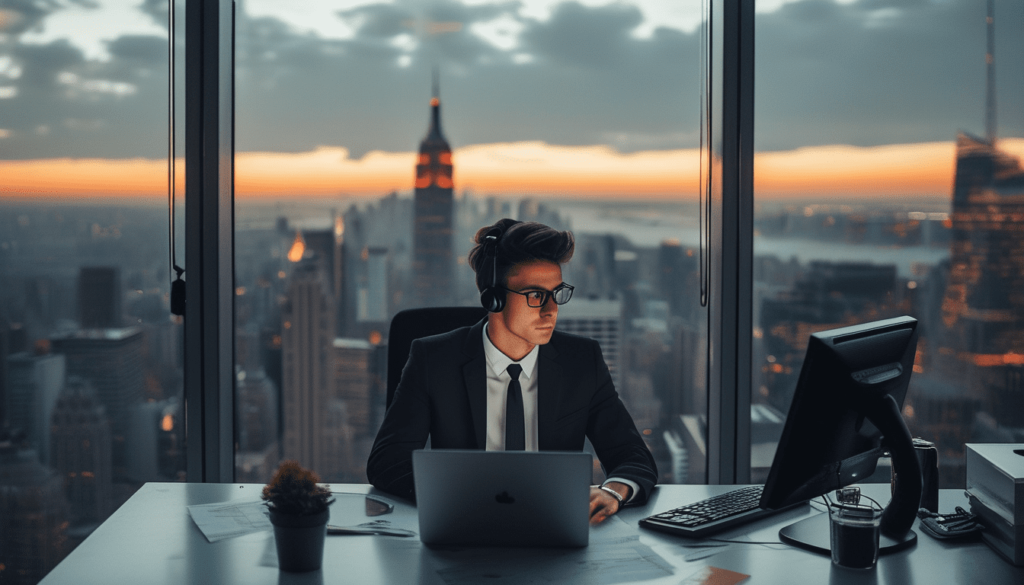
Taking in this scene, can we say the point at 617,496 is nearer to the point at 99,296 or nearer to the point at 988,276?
the point at 988,276

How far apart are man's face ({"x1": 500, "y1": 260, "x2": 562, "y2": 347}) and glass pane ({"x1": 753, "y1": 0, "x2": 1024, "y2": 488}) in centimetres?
101

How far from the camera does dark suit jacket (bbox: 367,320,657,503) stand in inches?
73.9

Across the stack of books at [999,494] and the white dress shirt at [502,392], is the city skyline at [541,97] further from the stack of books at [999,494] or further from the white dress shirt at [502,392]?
the stack of books at [999,494]

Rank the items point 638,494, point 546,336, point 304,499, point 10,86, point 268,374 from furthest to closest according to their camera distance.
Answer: point 268,374 → point 10,86 → point 546,336 → point 638,494 → point 304,499

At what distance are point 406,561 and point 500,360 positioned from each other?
699 mm

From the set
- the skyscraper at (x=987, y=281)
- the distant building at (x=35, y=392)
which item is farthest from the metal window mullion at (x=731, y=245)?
the distant building at (x=35, y=392)

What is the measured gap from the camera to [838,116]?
8.46ft

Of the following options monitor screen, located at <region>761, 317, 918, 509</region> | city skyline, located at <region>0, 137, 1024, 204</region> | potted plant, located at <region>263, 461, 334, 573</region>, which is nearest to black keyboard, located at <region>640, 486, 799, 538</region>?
monitor screen, located at <region>761, 317, 918, 509</region>

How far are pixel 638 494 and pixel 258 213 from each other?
1649 millimetres

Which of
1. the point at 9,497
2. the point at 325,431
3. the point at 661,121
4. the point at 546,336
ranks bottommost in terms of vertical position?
the point at 9,497

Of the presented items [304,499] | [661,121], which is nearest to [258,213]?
[661,121]

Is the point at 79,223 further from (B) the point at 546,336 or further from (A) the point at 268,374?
(B) the point at 546,336

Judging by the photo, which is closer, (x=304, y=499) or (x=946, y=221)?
(x=304, y=499)

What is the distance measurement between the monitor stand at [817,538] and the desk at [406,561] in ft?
0.05
